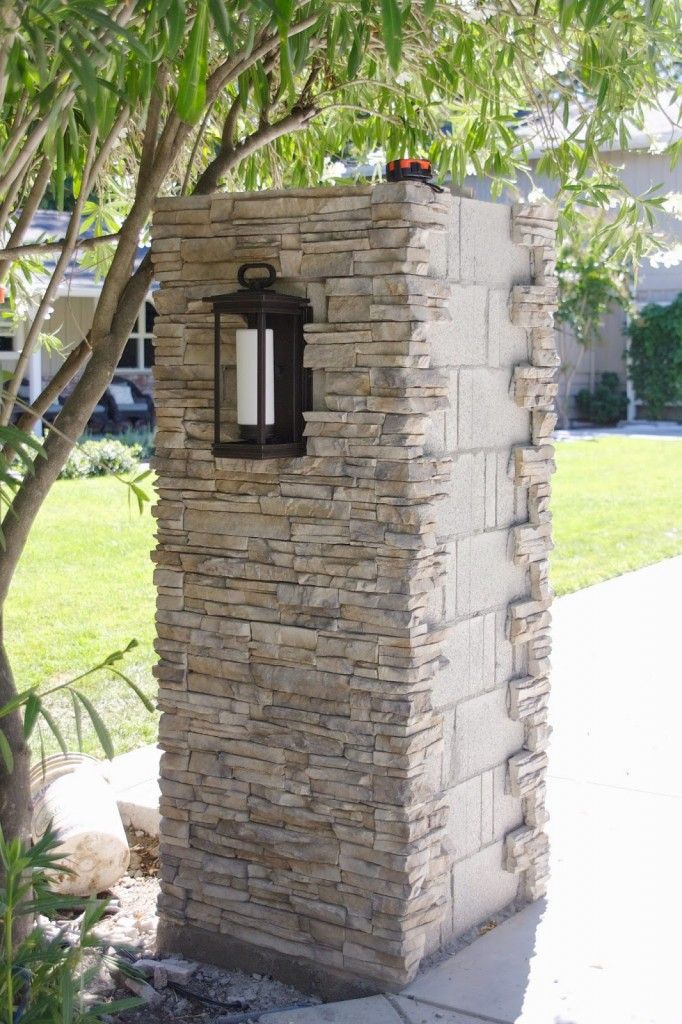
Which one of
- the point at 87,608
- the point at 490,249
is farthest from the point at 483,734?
the point at 87,608

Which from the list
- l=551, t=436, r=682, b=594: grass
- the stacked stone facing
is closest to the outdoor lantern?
the stacked stone facing

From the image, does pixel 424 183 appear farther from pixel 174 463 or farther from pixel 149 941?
pixel 149 941

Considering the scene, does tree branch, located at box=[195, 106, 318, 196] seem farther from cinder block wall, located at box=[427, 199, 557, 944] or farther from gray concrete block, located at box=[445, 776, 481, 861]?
gray concrete block, located at box=[445, 776, 481, 861]

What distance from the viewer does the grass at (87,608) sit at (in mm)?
5746

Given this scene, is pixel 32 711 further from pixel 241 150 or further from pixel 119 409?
pixel 119 409

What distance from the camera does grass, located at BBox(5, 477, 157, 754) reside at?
5.75 meters

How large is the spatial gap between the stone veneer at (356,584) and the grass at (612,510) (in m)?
4.59

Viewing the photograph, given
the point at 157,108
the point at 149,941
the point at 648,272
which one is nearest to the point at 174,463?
the point at 157,108

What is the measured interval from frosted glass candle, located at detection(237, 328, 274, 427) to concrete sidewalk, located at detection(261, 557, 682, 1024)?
137 cm

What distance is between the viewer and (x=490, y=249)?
318 centimetres

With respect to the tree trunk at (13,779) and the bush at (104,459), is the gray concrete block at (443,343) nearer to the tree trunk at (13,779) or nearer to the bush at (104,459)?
the tree trunk at (13,779)

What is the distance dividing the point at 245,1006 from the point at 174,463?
4.39 feet

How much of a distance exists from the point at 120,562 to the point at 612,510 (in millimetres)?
4554

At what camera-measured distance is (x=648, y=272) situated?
20.7 metres
